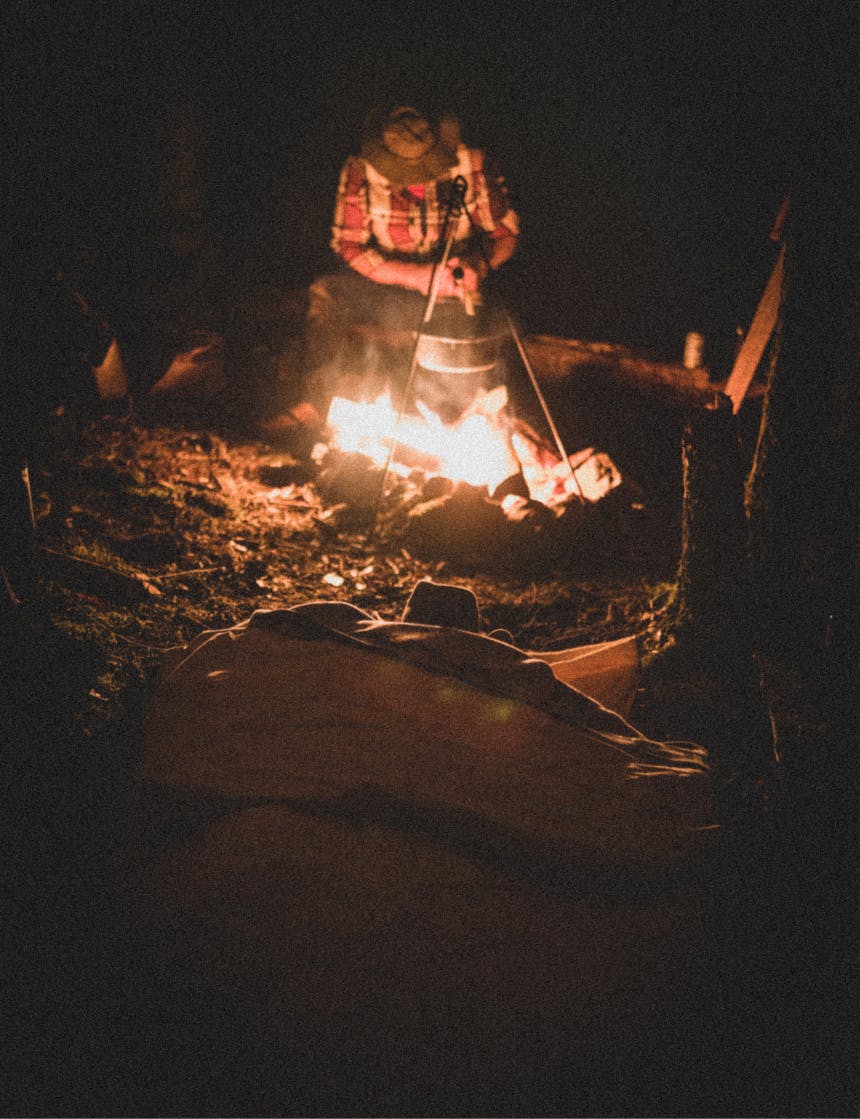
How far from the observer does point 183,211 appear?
23.3 feet

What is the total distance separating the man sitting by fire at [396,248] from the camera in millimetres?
5355

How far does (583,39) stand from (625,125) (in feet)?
2.71

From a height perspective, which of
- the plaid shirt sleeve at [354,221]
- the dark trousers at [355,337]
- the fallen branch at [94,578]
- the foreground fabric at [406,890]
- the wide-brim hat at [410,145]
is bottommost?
the fallen branch at [94,578]

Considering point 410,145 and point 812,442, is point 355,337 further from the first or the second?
point 812,442

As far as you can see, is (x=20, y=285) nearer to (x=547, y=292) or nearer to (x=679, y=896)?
(x=679, y=896)

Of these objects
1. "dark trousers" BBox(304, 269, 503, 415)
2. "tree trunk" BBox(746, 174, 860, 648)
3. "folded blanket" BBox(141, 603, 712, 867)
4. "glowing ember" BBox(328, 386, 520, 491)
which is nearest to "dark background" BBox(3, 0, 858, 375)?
"dark trousers" BBox(304, 269, 503, 415)

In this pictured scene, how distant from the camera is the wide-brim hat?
207 inches

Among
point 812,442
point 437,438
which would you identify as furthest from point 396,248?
point 812,442

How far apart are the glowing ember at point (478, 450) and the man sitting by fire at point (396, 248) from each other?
60cm

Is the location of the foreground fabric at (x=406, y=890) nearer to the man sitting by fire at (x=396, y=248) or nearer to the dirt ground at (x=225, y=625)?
the dirt ground at (x=225, y=625)

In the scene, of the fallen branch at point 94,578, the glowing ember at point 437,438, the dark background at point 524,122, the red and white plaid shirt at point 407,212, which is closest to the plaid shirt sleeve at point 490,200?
the red and white plaid shirt at point 407,212

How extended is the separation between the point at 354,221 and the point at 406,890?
19.1 feet

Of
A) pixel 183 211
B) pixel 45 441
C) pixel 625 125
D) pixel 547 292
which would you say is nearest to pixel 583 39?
pixel 625 125

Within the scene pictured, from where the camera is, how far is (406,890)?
1.93m
